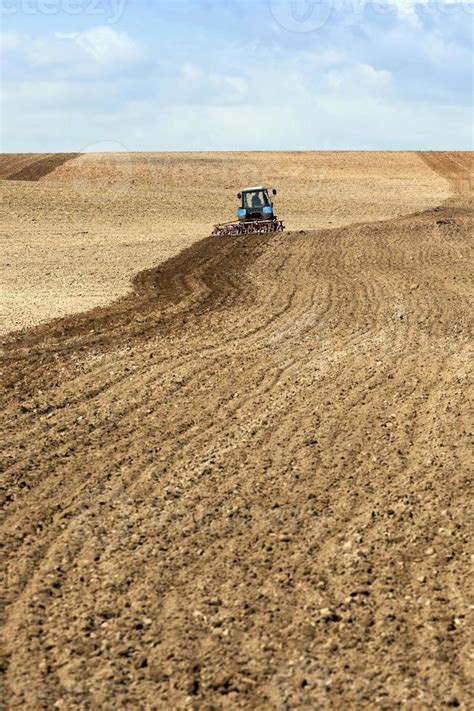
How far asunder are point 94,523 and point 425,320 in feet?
32.3

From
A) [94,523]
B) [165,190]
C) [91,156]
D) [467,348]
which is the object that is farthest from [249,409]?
[91,156]

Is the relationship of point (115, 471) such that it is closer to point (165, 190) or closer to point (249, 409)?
point (249, 409)

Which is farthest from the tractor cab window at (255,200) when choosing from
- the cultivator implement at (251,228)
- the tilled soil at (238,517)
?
the tilled soil at (238,517)

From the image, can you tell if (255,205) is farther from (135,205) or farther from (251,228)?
(135,205)

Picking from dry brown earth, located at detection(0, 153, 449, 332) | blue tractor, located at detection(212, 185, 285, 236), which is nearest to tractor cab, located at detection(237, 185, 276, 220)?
blue tractor, located at detection(212, 185, 285, 236)

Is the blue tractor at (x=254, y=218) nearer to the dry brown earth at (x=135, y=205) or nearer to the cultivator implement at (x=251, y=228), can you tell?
the cultivator implement at (x=251, y=228)

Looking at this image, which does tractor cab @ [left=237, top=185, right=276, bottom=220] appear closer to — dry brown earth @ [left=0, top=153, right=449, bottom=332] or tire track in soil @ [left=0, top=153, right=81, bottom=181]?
dry brown earth @ [left=0, top=153, right=449, bottom=332]

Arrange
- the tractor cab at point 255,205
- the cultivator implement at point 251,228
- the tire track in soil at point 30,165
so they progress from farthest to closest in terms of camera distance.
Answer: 1. the tire track in soil at point 30,165
2. the tractor cab at point 255,205
3. the cultivator implement at point 251,228

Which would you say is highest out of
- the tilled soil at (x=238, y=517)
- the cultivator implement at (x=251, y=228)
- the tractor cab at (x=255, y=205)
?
A: the tractor cab at (x=255, y=205)

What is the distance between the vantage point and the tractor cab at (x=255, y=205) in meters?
35.6

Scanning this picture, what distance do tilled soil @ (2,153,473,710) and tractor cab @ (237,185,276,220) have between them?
66.6 ft

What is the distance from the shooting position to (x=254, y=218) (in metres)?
35.8

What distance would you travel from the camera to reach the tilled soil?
215 inches

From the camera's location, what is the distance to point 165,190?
55.4 metres
